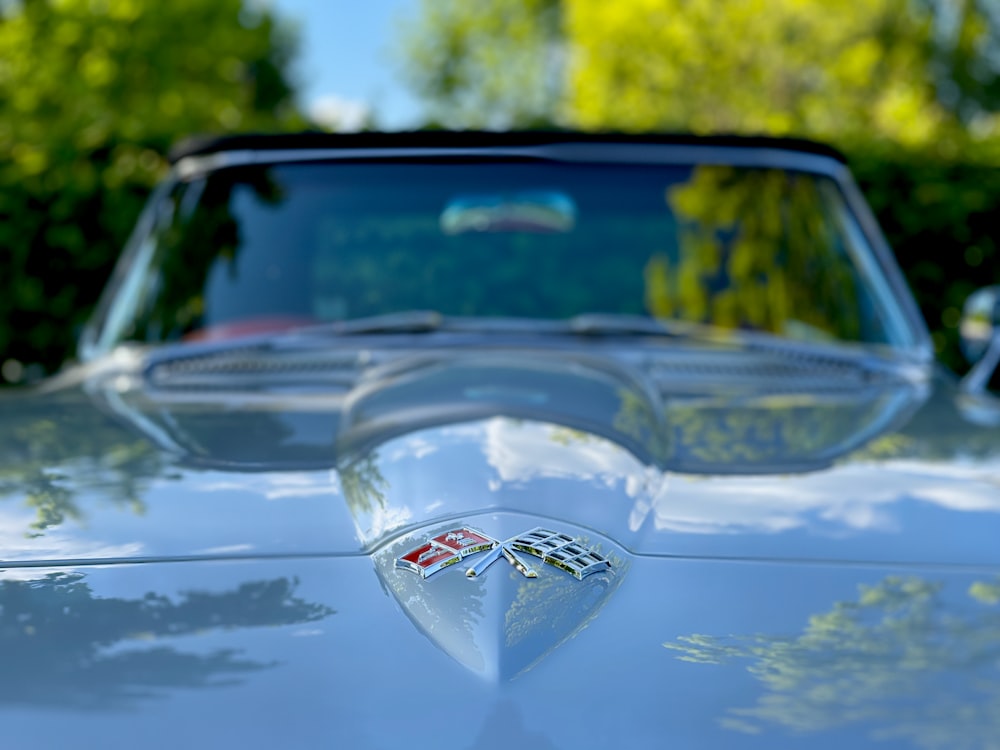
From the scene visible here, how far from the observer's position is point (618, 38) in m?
21.1

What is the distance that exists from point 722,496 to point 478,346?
1055 millimetres

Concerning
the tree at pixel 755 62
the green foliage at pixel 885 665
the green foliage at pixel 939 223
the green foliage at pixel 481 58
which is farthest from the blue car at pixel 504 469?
the green foliage at pixel 481 58

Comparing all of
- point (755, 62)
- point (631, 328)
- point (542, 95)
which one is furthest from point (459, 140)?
point (542, 95)

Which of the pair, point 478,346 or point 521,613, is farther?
point 478,346

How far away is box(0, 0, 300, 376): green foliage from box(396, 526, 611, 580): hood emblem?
6973 mm

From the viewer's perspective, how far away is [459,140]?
277cm

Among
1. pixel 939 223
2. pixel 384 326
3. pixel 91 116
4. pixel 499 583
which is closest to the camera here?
pixel 499 583

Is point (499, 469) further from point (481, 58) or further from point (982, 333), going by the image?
point (481, 58)

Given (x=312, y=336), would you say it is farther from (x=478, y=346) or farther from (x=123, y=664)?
(x=123, y=664)

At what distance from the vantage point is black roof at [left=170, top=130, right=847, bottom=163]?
2.76 metres

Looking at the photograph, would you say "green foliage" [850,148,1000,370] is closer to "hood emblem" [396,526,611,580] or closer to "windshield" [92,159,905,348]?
"windshield" [92,159,905,348]

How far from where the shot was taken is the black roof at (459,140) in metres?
2.76

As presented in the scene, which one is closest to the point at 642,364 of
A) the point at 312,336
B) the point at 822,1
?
the point at 312,336

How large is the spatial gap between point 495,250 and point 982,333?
123 cm
